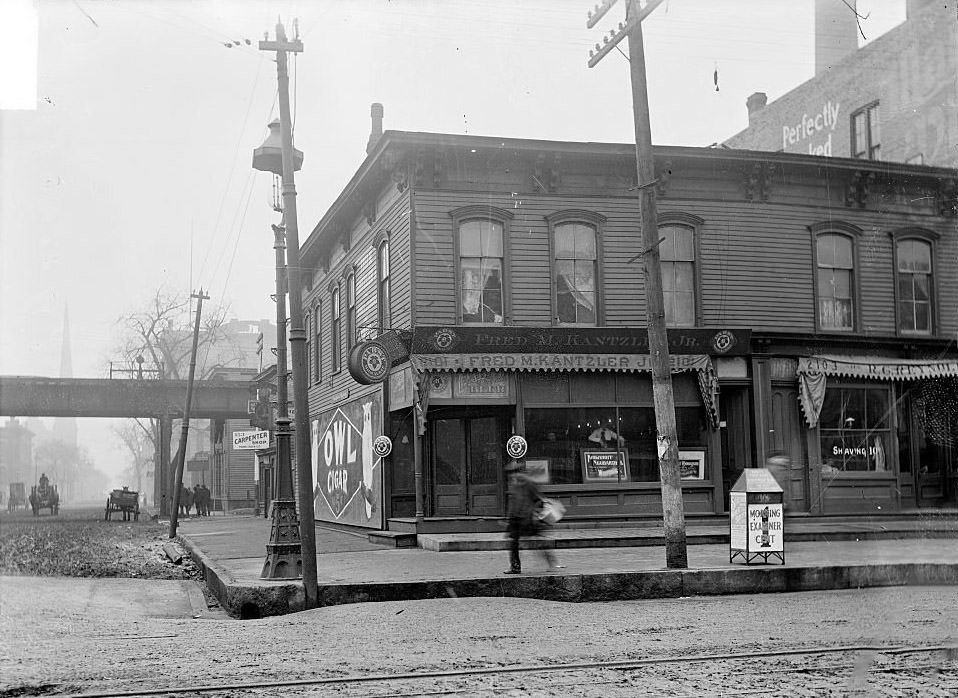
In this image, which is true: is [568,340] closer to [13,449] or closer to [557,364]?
[557,364]

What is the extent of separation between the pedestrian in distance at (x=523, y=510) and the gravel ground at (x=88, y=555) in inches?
276

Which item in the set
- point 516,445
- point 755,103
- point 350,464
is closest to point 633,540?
point 516,445

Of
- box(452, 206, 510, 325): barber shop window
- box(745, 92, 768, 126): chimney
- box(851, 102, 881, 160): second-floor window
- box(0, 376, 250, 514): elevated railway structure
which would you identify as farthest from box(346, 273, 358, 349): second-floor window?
box(0, 376, 250, 514): elevated railway structure

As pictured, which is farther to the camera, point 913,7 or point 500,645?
point 913,7

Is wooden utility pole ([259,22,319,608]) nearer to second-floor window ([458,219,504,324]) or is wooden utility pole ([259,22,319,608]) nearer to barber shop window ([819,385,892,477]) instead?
second-floor window ([458,219,504,324])

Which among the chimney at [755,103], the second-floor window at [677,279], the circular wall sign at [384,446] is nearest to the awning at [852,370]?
the second-floor window at [677,279]

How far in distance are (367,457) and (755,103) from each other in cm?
2552

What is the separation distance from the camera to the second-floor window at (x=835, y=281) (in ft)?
70.5

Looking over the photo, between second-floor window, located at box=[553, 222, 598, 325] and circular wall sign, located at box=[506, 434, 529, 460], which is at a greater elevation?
second-floor window, located at box=[553, 222, 598, 325]

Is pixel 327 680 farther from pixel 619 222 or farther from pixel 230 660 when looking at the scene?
pixel 619 222

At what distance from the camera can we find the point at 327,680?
7.68 m

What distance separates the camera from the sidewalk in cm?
1202

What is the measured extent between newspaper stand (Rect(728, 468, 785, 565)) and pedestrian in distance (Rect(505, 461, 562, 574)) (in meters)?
2.67

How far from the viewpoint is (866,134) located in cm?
3253
